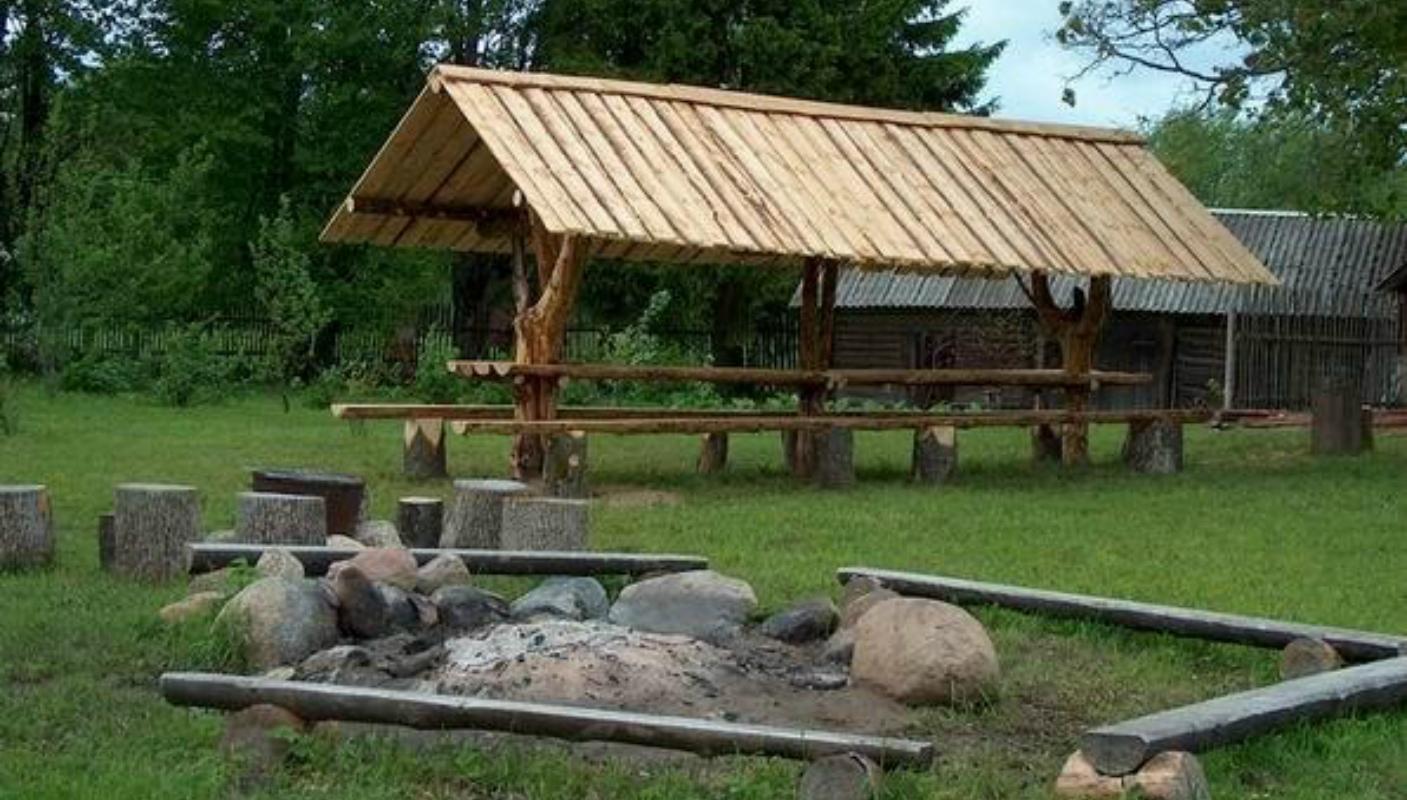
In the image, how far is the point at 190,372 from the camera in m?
29.1

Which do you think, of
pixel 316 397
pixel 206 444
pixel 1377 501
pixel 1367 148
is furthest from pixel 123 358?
pixel 1377 501

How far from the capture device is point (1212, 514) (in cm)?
1605

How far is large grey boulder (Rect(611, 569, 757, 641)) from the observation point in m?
8.72

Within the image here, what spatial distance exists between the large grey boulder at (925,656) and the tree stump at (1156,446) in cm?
1290

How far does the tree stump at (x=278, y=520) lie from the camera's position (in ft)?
34.3

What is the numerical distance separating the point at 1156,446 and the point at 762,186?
16.3 feet

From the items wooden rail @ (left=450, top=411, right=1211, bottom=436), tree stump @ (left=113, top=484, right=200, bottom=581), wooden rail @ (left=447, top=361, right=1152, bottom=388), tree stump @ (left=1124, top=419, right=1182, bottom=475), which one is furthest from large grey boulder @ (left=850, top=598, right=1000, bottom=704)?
tree stump @ (left=1124, top=419, right=1182, bottom=475)

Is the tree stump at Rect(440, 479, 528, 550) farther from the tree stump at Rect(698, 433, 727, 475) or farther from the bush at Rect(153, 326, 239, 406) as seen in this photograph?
the bush at Rect(153, 326, 239, 406)

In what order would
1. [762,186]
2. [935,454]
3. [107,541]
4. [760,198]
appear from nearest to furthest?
[107,541], [760,198], [762,186], [935,454]

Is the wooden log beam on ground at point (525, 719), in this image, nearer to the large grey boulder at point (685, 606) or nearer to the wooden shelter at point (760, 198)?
the large grey boulder at point (685, 606)

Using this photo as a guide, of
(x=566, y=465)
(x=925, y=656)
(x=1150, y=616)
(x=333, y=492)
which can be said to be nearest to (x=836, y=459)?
(x=566, y=465)

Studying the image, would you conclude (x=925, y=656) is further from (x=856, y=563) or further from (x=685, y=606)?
(x=856, y=563)

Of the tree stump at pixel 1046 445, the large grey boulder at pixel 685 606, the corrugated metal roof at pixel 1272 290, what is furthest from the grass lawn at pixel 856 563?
the corrugated metal roof at pixel 1272 290

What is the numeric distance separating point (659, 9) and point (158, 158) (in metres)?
10.2
